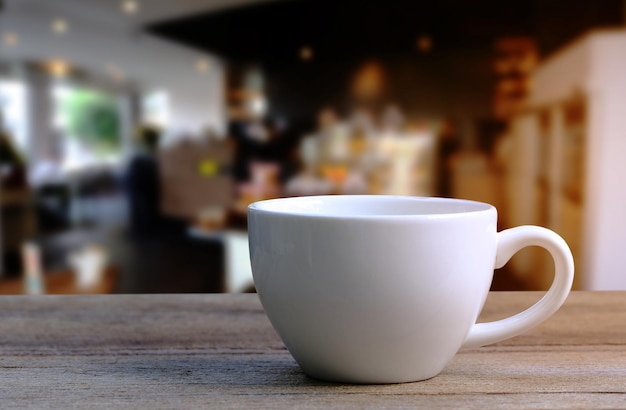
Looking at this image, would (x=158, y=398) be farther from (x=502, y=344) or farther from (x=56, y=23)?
(x=56, y=23)

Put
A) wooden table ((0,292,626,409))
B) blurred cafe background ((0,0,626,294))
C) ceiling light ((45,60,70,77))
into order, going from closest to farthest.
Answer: wooden table ((0,292,626,409))
blurred cafe background ((0,0,626,294))
ceiling light ((45,60,70,77))

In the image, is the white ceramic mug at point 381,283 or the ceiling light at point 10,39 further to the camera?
the ceiling light at point 10,39

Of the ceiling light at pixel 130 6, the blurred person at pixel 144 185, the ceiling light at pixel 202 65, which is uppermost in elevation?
the ceiling light at pixel 130 6

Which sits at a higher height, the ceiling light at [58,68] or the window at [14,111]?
the ceiling light at [58,68]

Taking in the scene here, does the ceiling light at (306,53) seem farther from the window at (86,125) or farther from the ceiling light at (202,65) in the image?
the window at (86,125)

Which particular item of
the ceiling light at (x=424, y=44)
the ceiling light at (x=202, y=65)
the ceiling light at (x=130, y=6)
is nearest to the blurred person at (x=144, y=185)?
the ceiling light at (x=202, y=65)

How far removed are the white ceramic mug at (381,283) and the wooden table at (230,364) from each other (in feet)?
0.04

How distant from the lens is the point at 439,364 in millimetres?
252

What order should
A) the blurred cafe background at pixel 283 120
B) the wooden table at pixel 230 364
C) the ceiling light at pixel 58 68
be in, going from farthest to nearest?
1. the ceiling light at pixel 58 68
2. the blurred cafe background at pixel 283 120
3. the wooden table at pixel 230 364

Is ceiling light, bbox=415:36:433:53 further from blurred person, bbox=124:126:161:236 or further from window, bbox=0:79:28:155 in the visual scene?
window, bbox=0:79:28:155

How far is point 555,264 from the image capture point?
0.25 meters

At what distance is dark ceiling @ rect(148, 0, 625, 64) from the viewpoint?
183 cm

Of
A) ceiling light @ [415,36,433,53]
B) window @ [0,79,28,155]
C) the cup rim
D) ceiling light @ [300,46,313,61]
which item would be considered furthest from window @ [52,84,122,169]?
the cup rim

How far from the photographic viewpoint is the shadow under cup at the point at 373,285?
0.76 feet
